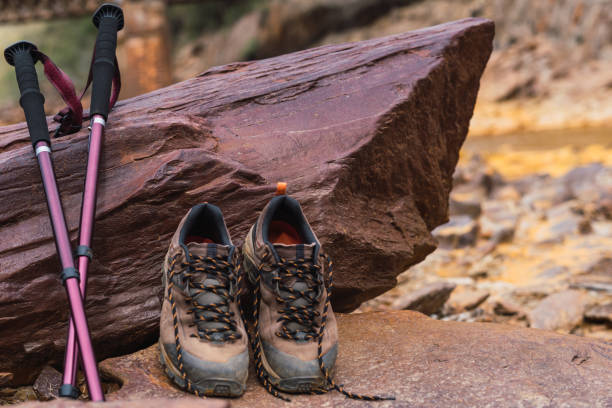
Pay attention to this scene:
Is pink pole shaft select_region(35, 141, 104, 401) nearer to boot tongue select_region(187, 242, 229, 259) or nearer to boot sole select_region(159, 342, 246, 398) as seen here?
boot sole select_region(159, 342, 246, 398)

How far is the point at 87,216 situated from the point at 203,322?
1.68 ft

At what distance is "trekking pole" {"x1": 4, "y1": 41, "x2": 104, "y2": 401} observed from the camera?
1.58 meters

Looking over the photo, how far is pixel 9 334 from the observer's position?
1.82m

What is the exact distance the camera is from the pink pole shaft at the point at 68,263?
Answer: 5.07 feet

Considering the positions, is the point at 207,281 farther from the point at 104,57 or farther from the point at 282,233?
the point at 104,57

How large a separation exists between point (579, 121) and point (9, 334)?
33.9 feet

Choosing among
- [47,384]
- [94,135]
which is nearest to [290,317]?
[47,384]

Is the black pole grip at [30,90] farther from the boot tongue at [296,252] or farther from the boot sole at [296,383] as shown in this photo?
the boot sole at [296,383]

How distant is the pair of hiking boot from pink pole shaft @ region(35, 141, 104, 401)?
208 millimetres

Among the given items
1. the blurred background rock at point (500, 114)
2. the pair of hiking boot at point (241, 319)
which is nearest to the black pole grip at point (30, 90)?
the pair of hiking boot at point (241, 319)

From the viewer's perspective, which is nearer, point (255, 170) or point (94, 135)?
point (94, 135)

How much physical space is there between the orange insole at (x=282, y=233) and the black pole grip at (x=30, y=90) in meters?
0.77

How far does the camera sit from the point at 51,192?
1.83 m

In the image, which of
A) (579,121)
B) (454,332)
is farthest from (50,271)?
(579,121)
